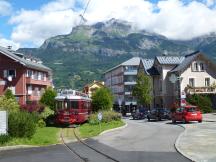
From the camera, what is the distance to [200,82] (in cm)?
7175

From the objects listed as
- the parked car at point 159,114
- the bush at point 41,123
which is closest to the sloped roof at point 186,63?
the parked car at point 159,114

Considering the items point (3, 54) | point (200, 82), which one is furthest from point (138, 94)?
point (3, 54)

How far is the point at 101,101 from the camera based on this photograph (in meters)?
54.6

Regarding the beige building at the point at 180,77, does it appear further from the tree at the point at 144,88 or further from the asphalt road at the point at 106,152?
the asphalt road at the point at 106,152

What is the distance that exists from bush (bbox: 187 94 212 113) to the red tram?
2699 centimetres

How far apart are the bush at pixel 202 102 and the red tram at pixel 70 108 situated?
88.6 ft

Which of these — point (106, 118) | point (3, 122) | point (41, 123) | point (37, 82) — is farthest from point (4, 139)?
point (37, 82)

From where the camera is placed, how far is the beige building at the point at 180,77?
69.9 meters

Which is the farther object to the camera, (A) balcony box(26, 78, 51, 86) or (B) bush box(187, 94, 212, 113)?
(A) balcony box(26, 78, 51, 86)

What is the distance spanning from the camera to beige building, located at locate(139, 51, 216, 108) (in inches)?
2753

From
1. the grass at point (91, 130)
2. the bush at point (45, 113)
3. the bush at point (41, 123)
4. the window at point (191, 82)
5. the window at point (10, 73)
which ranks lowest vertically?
the grass at point (91, 130)

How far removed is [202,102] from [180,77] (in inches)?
181

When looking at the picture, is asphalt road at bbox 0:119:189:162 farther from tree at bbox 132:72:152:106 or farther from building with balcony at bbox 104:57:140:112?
building with balcony at bbox 104:57:140:112

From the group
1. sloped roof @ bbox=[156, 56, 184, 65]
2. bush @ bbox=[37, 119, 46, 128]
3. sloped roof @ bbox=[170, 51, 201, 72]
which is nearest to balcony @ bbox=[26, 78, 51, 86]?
sloped roof @ bbox=[156, 56, 184, 65]
